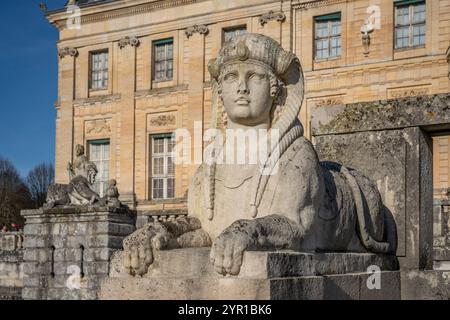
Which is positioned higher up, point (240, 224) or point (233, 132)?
point (233, 132)

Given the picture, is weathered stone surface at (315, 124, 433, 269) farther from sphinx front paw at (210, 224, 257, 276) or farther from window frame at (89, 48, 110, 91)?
window frame at (89, 48, 110, 91)

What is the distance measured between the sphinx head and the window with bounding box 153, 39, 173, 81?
29259 mm

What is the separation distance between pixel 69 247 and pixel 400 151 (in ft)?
46.7

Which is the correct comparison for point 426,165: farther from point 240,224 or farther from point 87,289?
point 87,289

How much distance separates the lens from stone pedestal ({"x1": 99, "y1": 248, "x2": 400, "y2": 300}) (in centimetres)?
414

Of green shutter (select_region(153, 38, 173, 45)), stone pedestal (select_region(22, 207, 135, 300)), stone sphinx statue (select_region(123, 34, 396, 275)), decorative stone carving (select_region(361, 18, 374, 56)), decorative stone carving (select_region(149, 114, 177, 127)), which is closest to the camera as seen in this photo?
stone sphinx statue (select_region(123, 34, 396, 275))

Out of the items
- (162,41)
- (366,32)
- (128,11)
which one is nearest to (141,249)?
(366,32)

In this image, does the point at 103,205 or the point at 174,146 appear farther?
the point at 174,146

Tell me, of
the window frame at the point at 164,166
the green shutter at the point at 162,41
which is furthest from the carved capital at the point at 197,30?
the window frame at the point at 164,166

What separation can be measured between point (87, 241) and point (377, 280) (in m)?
14.3

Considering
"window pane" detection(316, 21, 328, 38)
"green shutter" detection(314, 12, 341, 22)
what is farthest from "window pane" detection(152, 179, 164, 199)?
"green shutter" detection(314, 12, 341, 22)

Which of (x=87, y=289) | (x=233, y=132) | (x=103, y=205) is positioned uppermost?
(x=233, y=132)
